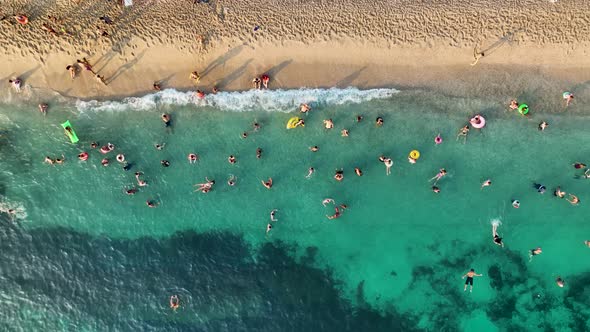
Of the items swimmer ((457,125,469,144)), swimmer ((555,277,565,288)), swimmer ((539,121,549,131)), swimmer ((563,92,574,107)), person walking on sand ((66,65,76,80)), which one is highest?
person walking on sand ((66,65,76,80))

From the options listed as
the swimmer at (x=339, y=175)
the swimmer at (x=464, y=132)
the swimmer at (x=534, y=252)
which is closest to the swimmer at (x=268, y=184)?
the swimmer at (x=339, y=175)

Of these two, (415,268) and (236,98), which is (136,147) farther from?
(415,268)

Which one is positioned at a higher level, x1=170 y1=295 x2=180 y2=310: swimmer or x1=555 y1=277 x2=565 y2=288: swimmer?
x1=170 y1=295 x2=180 y2=310: swimmer

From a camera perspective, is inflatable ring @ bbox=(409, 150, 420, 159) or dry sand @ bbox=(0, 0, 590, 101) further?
inflatable ring @ bbox=(409, 150, 420, 159)

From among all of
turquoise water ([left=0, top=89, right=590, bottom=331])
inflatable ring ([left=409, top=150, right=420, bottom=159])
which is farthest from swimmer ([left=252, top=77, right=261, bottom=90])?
inflatable ring ([left=409, top=150, right=420, bottom=159])

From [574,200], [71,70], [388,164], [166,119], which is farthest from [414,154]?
[71,70]

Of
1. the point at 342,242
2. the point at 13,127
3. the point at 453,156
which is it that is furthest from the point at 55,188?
the point at 453,156

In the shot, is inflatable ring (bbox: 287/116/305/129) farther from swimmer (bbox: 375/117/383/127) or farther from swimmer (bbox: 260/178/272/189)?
swimmer (bbox: 375/117/383/127)

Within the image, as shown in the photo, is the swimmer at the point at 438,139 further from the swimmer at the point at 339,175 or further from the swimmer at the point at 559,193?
the swimmer at the point at 559,193
